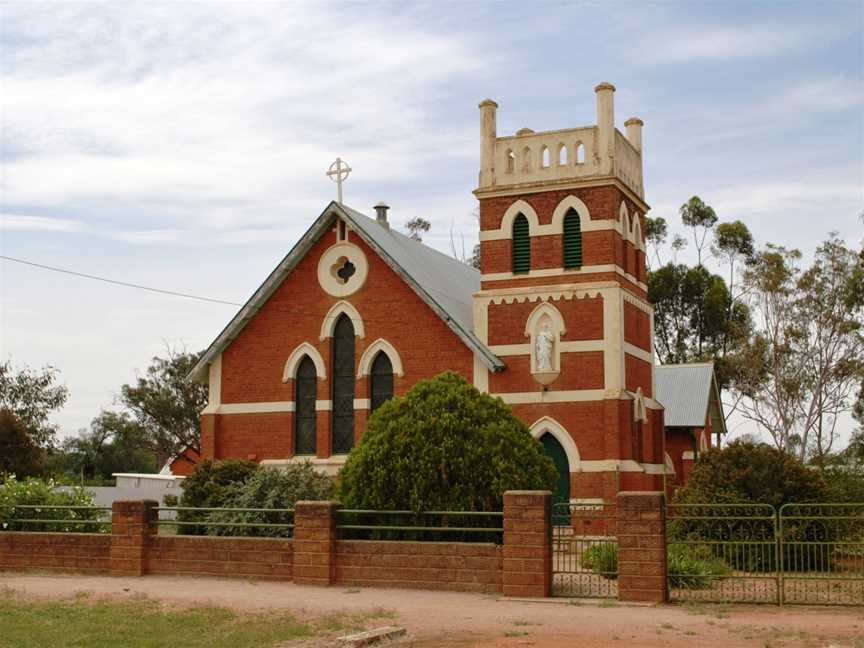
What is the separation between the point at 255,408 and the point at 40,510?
30.1ft

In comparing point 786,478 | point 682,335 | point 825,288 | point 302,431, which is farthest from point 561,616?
point 682,335

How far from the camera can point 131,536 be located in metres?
20.6

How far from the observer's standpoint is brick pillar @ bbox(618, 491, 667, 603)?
1675 centimetres

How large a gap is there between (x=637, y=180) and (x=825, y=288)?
855 inches

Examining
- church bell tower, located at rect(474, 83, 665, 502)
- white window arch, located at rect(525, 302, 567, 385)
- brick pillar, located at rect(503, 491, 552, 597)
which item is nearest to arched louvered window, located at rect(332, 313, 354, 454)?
church bell tower, located at rect(474, 83, 665, 502)

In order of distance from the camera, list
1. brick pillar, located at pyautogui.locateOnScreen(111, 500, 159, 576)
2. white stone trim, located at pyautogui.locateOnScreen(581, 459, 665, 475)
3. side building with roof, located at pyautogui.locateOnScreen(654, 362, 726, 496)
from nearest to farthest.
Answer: brick pillar, located at pyautogui.locateOnScreen(111, 500, 159, 576)
white stone trim, located at pyautogui.locateOnScreen(581, 459, 665, 475)
side building with roof, located at pyautogui.locateOnScreen(654, 362, 726, 496)

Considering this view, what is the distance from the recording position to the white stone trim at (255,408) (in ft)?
102

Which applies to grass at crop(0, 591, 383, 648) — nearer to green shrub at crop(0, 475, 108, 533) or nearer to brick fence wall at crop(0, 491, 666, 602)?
brick fence wall at crop(0, 491, 666, 602)

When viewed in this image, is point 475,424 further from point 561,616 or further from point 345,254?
point 345,254

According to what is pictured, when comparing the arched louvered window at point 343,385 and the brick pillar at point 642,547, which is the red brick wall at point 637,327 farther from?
the brick pillar at point 642,547

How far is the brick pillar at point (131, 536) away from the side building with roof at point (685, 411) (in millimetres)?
19350

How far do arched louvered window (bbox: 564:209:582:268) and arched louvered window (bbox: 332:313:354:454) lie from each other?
6099mm

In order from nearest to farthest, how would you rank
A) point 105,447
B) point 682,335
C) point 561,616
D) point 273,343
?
point 561,616, point 273,343, point 682,335, point 105,447

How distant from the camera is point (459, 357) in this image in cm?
2947
